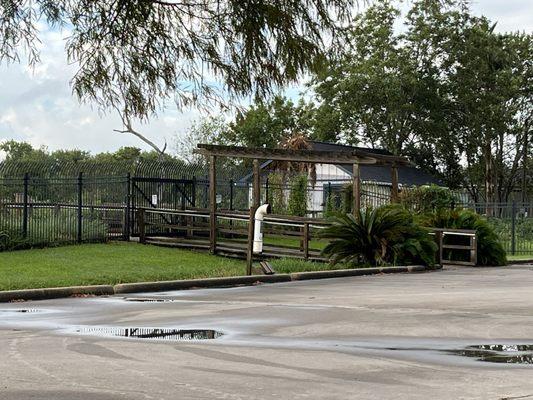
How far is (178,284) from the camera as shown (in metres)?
17.0

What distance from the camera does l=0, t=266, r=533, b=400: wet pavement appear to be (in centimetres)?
674

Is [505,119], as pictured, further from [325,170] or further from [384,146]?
[325,170]

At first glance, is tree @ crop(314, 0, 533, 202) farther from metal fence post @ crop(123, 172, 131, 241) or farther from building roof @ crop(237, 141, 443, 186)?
metal fence post @ crop(123, 172, 131, 241)

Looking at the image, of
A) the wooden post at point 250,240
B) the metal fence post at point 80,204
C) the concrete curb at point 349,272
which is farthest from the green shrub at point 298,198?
the wooden post at point 250,240

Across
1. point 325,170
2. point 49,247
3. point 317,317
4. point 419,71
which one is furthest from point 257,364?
point 419,71

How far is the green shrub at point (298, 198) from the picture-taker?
118 feet

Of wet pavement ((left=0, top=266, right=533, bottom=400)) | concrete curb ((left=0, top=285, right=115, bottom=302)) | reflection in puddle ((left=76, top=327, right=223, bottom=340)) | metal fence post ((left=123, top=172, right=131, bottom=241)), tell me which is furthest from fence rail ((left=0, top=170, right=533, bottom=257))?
reflection in puddle ((left=76, top=327, right=223, bottom=340))

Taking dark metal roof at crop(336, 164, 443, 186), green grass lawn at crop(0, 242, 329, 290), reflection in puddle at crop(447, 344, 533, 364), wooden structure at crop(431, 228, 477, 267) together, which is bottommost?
reflection in puddle at crop(447, 344, 533, 364)

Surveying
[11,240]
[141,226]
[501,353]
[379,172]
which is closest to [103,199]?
[141,226]

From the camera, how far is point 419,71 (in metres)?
60.0

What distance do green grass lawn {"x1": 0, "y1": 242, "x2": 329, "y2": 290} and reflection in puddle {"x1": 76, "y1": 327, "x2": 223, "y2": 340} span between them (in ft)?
18.2

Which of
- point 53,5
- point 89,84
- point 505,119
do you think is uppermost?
point 505,119

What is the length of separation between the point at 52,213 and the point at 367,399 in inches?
817

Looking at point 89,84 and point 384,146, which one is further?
point 384,146
